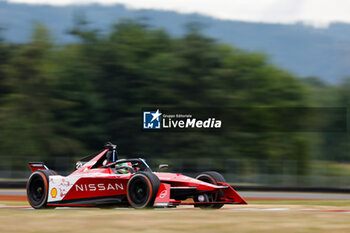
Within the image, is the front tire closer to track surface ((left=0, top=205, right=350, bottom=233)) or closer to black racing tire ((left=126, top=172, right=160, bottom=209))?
black racing tire ((left=126, top=172, right=160, bottom=209))

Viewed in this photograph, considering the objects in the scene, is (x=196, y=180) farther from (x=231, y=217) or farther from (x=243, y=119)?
(x=243, y=119)

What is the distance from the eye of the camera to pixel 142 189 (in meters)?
12.9

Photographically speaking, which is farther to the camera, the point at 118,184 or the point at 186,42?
the point at 186,42

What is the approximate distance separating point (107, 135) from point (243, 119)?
10588mm

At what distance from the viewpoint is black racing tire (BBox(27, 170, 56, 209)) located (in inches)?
575

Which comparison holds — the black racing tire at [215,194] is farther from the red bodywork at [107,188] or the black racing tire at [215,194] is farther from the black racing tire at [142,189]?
the black racing tire at [142,189]

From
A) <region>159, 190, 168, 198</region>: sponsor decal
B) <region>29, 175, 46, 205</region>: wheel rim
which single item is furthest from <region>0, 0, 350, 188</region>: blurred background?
<region>159, 190, 168, 198</region>: sponsor decal

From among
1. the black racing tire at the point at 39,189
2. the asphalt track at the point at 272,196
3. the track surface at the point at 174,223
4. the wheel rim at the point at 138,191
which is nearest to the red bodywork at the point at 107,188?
the black racing tire at the point at 39,189

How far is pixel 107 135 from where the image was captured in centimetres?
4681

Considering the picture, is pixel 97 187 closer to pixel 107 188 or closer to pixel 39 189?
pixel 107 188

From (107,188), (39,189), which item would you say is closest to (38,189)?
(39,189)

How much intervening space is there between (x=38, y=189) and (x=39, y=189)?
0.03 metres

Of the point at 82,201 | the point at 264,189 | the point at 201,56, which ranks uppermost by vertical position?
the point at 201,56

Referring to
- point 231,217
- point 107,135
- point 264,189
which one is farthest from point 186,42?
point 231,217
